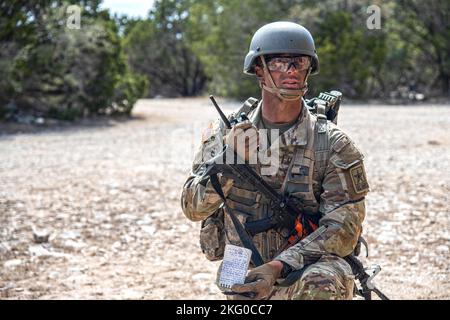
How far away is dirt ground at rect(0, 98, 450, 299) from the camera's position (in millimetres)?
5059

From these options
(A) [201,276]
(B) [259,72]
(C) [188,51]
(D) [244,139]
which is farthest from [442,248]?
(C) [188,51]

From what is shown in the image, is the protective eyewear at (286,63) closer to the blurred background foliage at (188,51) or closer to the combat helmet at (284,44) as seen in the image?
A: the combat helmet at (284,44)

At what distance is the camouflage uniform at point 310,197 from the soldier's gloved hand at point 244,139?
0.20 metres

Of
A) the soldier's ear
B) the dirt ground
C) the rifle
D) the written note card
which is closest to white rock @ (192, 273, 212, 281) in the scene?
the dirt ground

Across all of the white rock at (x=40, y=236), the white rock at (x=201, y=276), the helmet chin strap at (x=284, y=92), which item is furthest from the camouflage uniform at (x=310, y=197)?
the white rock at (x=40, y=236)

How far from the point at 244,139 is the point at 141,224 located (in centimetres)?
417

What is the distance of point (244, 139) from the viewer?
2850 mm

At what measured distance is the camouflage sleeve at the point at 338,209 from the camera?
9.65ft

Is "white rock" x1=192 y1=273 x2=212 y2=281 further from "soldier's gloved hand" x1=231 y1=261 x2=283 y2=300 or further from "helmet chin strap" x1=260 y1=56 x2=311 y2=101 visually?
"helmet chin strap" x1=260 y1=56 x2=311 y2=101

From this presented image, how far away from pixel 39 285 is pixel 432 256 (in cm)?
315

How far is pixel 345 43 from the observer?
84.5ft

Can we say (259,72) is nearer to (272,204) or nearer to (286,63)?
(286,63)
